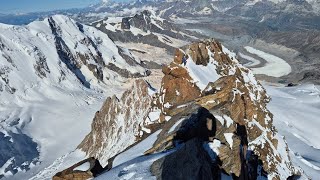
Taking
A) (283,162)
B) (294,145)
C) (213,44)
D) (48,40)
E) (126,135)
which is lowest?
(294,145)

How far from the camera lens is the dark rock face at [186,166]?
23.0m

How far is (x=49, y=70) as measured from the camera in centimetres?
15162

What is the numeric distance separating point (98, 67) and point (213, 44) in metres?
111

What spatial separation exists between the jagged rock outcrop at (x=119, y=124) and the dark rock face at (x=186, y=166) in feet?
80.8

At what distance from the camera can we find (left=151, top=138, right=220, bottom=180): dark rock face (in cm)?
2295

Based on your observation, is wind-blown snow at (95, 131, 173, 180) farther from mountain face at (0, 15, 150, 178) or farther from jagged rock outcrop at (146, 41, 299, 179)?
mountain face at (0, 15, 150, 178)

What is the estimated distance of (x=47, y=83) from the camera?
14525cm

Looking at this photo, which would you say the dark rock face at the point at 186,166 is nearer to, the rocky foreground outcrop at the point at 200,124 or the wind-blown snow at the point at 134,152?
the rocky foreground outcrop at the point at 200,124

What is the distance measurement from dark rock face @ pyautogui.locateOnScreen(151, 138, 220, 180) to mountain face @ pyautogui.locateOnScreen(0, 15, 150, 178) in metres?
71.8

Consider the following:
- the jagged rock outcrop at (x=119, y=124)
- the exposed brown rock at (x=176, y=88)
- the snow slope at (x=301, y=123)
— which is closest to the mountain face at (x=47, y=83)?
the jagged rock outcrop at (x=119, y=124)

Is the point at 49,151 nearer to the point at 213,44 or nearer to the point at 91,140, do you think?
the point at 91,140

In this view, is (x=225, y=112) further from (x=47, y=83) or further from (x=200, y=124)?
(x=47, y=83)

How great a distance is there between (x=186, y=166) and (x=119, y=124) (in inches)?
1735

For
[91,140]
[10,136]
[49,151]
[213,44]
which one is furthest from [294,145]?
[10,136]
